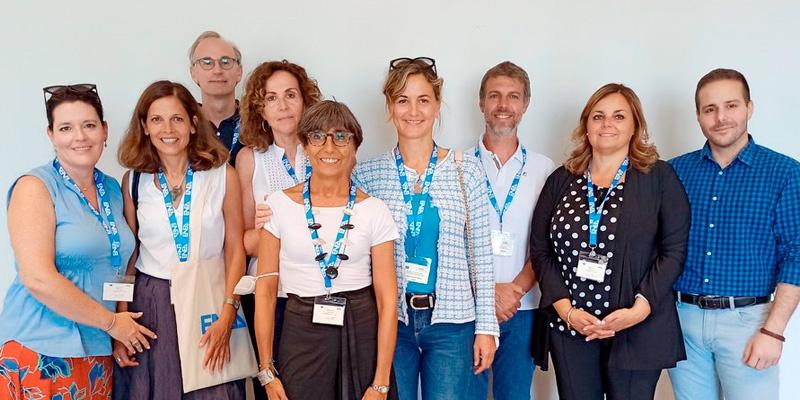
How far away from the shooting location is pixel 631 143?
7.79 ft

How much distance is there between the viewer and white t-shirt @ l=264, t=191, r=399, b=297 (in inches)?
78.9

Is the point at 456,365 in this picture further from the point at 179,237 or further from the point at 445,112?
the point at 445,112

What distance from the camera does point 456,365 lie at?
2174 mm

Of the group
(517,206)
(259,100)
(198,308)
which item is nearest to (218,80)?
(259,100)

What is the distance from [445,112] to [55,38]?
2205mm

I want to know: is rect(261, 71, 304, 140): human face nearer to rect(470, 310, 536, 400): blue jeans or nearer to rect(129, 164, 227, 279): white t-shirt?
rect(129, 164, 227, 279): white t-shirt

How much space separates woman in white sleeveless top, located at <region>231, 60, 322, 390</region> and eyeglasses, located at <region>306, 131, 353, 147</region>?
1.49 ft

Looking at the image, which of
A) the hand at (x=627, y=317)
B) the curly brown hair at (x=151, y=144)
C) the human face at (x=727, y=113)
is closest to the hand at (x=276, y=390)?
the curly brown hair at (x=151, y=144)

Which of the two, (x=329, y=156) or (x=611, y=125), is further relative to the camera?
(x=611, y=125)

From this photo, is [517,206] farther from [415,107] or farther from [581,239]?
[415,107]

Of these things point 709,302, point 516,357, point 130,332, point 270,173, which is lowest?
point 516,357

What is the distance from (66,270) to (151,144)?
55 centimetres

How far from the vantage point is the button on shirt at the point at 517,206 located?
2.69 metres

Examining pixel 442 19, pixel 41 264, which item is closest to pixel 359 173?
pixel 41 264
